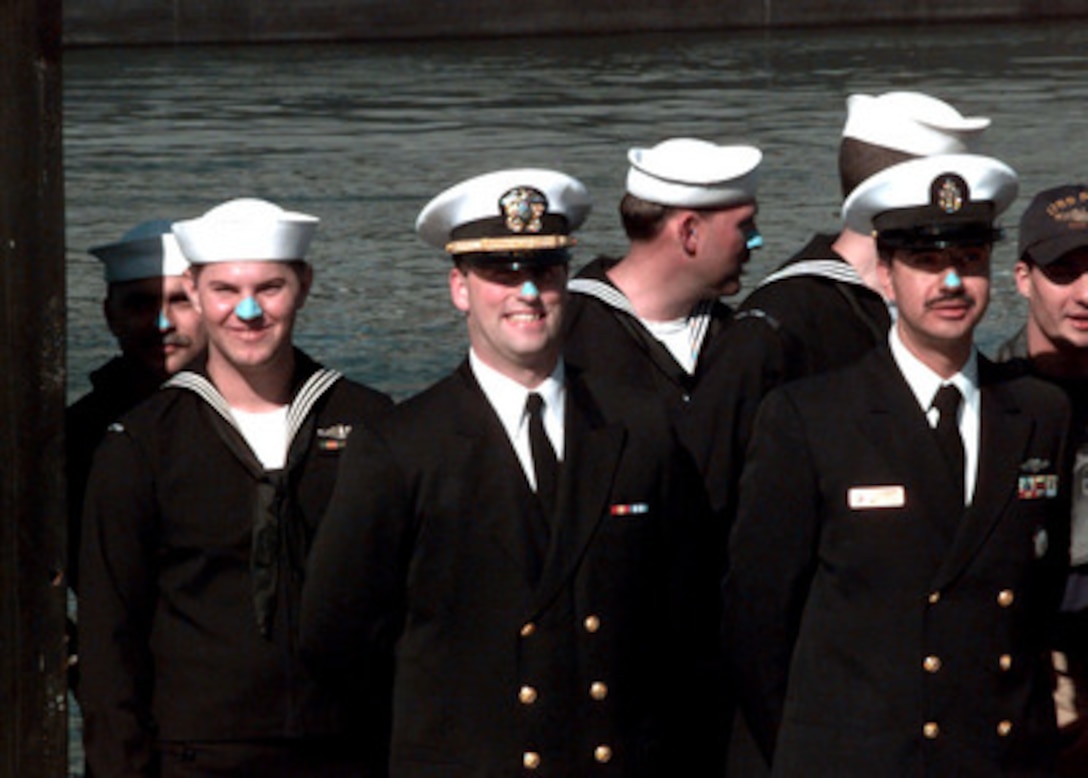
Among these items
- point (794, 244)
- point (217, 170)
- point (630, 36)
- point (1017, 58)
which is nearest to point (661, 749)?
point (794, 244)

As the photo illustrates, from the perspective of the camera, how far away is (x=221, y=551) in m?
5.03

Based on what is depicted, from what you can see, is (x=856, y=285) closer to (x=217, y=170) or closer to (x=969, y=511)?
(x=969, y=511)

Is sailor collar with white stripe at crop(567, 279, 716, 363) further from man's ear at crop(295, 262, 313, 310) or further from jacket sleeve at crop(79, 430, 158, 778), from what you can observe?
jacket sleeve at crop(79, 430, 158, 778)

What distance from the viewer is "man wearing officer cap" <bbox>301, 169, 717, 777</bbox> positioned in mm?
4633

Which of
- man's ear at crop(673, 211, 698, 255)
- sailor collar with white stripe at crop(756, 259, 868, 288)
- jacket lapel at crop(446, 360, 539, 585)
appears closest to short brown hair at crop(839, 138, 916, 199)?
sailor collar with white stripe at crop(756, 259, 868, 288)

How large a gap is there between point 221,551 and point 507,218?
2.85ft

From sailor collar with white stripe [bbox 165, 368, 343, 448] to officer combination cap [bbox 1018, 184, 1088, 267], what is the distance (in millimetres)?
1414

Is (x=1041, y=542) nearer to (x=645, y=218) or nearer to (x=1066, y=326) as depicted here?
(x=1066, y=326)

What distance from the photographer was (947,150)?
5.74m

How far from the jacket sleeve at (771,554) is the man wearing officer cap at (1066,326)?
0.74m

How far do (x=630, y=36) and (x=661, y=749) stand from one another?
1456 inches

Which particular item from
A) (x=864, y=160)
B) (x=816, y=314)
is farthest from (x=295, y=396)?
(x=864, y=160)

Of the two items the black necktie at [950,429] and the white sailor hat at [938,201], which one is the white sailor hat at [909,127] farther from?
the black necktie at [950,429]

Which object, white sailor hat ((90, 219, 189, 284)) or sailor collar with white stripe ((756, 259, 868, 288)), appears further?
white sailor hat ((90, 219, 189, 284))
